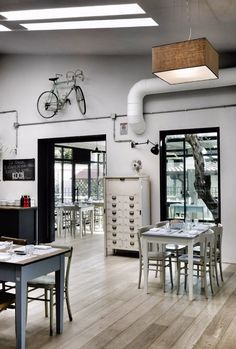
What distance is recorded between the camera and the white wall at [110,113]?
681 centimetres

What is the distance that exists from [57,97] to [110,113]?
134 cm

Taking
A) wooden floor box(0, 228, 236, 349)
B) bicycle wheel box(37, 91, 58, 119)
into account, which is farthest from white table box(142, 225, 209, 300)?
bicycle wheel box(37, 91, 58, 119)

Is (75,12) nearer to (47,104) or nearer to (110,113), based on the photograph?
(110,113)

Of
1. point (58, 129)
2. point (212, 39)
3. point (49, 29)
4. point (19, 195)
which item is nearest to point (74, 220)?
point (19, 195)

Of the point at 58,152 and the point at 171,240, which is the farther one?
the point at 58,152

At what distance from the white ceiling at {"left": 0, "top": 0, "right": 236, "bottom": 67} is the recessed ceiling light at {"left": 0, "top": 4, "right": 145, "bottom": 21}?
0.14 metres

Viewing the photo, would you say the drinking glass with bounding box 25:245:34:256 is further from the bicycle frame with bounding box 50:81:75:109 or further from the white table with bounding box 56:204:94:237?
the white table with bounding box 56:204:94:237

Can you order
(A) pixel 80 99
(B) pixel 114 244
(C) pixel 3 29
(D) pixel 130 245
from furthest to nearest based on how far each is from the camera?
(A) pixel 80 99 → (B) pixel 114 244 → (D) pixel 130 245 → (C) pixel 3 29

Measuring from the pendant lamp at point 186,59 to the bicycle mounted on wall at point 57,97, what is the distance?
13.1 feet

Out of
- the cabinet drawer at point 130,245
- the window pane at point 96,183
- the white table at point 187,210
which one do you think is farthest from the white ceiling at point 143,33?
the window pane at point 96,183

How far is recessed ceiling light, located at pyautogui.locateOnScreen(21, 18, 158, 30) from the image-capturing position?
5359mm

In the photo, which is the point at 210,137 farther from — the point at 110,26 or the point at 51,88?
the point at 51,88

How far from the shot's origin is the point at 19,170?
29.1ft

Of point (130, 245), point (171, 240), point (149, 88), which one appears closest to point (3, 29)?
point (149, 88)
